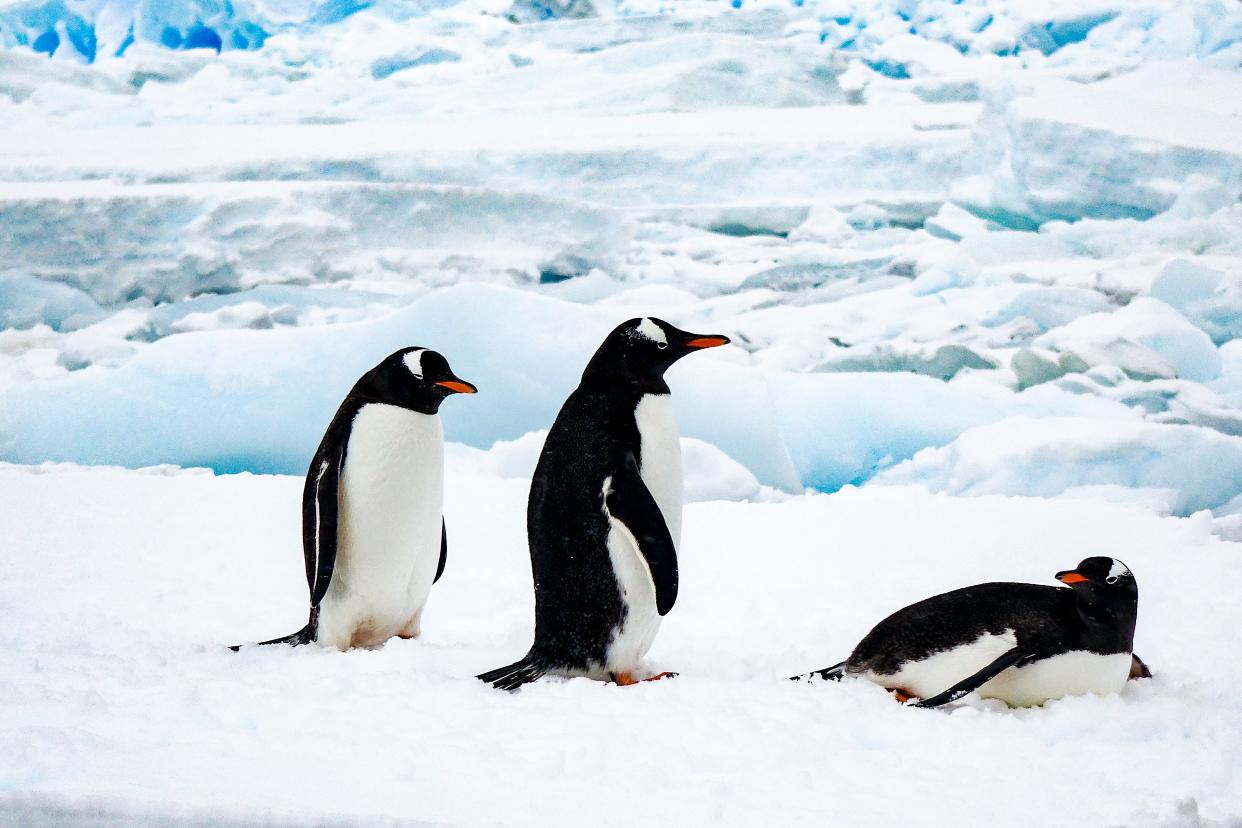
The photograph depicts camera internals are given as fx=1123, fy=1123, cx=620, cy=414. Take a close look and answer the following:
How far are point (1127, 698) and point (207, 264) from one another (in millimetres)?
4398

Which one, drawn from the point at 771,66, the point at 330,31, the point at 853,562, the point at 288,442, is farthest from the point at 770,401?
the point at 330,31

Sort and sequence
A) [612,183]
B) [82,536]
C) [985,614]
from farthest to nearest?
[612,183] → [82,536] → [985,614]

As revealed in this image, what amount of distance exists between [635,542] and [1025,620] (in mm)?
502

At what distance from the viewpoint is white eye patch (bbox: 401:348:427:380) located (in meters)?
1.74

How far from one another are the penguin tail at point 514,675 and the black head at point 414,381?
1.40 ft

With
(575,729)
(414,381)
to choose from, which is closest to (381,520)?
(414,381)

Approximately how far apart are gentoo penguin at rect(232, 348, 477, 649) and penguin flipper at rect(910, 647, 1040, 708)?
0.82 meters

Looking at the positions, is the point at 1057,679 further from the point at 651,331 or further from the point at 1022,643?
the point at 651,331

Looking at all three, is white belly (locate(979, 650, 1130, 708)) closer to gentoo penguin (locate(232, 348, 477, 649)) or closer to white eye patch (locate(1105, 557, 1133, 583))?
white eye patch (locate(1105, 557, 1133, 583))

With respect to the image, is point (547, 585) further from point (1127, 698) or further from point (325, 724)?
point (1127, 698)

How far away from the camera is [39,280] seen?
15.4ft

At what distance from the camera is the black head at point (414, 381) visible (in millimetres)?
1738

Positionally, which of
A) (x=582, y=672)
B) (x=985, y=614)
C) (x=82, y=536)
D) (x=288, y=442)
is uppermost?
(x=985, y=614)

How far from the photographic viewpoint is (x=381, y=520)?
5.76 ft
